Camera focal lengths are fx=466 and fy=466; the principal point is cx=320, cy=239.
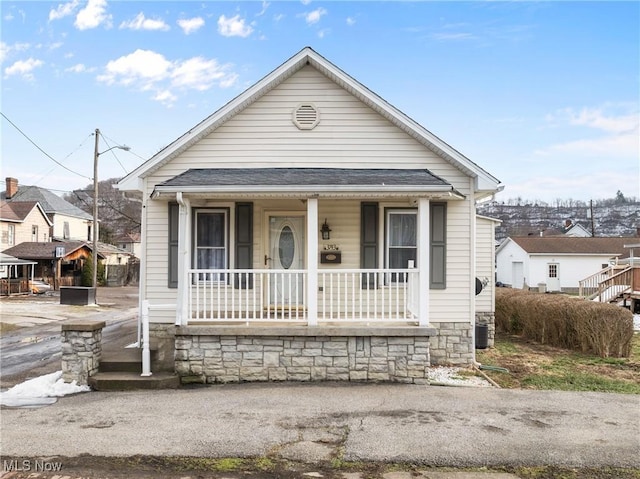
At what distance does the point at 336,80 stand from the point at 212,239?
406cm

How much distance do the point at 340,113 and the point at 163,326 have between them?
18.2 feet

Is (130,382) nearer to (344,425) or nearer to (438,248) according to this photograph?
(344,425)

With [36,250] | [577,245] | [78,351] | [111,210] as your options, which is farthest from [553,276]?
[111,210]

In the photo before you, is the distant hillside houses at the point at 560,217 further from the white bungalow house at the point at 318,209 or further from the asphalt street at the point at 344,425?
the asphalt street at the point at 344,425

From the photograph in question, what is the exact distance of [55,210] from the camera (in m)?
41.5

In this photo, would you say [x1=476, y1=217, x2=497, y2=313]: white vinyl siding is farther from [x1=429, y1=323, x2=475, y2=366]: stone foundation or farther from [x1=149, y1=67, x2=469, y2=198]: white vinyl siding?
[x1=149, y1=67, x2=469, y2=198]: white vinyl siding

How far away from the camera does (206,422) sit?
5.66 metres

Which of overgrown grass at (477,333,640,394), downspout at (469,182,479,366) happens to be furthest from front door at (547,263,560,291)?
downspout at (469,182,479,366)

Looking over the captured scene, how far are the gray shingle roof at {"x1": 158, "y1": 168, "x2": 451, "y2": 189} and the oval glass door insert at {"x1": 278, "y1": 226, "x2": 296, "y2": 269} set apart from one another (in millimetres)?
1378

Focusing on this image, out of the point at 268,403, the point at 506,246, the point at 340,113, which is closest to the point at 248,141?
the point at 340,113

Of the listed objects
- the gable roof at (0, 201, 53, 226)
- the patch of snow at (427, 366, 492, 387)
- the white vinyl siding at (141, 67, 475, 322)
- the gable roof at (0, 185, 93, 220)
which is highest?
the gable roof at (0, 185, 93, 220)

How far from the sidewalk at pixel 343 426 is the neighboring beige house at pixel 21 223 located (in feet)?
105

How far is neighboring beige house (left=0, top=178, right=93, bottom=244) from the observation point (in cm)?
4003

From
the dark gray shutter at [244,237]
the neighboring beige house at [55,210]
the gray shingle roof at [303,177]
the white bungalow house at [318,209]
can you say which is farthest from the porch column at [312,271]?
the neighboring beige house at [55,210]
